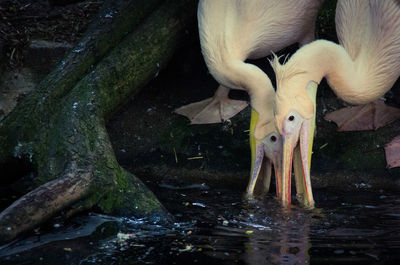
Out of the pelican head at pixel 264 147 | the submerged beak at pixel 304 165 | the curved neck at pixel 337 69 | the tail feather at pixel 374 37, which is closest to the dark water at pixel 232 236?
the submerged beak at pixel 304 165

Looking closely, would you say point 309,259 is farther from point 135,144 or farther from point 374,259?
point 135,144

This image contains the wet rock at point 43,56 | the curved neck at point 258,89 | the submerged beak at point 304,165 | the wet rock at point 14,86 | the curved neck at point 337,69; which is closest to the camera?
the submerged beak at point 304,165

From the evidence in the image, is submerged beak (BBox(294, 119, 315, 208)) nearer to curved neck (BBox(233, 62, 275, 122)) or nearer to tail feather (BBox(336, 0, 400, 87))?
curved neck (BBox(233, 62, 275, 122))

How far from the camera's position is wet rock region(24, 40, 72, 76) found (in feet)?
20.8

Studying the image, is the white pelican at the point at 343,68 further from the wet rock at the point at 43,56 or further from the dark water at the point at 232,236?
the wet rock at the point at 43,56

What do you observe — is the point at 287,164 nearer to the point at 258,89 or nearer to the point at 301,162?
the point at 301,162

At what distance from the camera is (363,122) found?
18.7 ft

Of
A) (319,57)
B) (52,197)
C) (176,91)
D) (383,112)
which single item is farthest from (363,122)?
(52,197)

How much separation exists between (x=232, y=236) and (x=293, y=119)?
3.81ft

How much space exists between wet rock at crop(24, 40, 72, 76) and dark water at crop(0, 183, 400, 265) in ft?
6.78

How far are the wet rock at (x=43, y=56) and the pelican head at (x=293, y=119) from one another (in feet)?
7.34

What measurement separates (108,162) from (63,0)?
2900 millimetres

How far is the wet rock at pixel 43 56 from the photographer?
20.8 feet

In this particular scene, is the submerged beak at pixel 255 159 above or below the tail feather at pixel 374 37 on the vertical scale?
below
